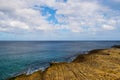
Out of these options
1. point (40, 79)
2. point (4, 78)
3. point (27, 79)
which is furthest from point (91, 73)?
point (4, 78)

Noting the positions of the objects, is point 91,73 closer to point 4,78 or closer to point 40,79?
point 40,79

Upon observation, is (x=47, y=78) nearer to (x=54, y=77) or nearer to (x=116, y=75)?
(x=54, y=77)

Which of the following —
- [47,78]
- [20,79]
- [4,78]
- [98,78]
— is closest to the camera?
[98,78]

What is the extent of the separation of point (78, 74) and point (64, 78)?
102 inches

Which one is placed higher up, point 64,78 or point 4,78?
point 64,78

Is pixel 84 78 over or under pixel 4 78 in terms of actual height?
over

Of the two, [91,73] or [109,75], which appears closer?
[109,75]

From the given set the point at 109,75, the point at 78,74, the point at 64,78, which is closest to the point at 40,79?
the point at 64,78

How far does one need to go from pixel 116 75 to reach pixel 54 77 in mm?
8438

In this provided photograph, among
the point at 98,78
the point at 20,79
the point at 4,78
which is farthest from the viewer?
the point at 4,78

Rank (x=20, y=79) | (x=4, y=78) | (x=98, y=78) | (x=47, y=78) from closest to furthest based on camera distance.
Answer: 1. (x=98, y=78)
2. (x=47, y=78)
3. (x=20, y=79)
4. (x=4, y=78)

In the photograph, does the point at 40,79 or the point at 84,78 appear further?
the point at 40,79

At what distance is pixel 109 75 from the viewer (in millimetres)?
21719

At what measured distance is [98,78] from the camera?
818 inches
